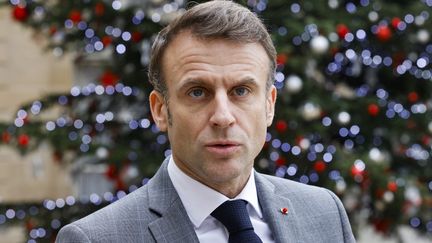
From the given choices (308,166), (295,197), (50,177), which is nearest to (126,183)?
(308,166)

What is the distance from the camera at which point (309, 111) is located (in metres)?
7.64

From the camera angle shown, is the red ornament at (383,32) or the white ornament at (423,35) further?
the white ornament at (423,35)

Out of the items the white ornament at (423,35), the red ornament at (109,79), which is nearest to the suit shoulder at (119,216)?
the red ornament at (109,79)

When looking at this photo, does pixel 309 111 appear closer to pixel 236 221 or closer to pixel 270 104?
pixel 270 104

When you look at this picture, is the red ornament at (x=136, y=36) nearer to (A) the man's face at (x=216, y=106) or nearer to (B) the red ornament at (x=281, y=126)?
(B) the red ornament at (x=281, y=126)

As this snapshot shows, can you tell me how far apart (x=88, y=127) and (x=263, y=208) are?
542cm

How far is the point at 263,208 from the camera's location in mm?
3068

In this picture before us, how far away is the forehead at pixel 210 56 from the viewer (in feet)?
9.14

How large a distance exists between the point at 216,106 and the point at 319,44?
16.2ft

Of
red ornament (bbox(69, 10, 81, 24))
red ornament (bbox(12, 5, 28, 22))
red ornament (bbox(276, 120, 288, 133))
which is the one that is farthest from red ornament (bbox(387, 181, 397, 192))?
red ornament (bbox(12, 5, 28, 22))

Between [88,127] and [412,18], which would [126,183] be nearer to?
[88,127]

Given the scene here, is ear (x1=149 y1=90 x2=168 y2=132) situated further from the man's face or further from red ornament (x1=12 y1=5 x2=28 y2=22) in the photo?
red ornament (x1=12 y1=5 x2=28 y2=22)

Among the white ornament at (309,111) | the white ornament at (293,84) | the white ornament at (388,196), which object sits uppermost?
the white ornament at (293,84)

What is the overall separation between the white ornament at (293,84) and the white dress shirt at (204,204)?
462cm
